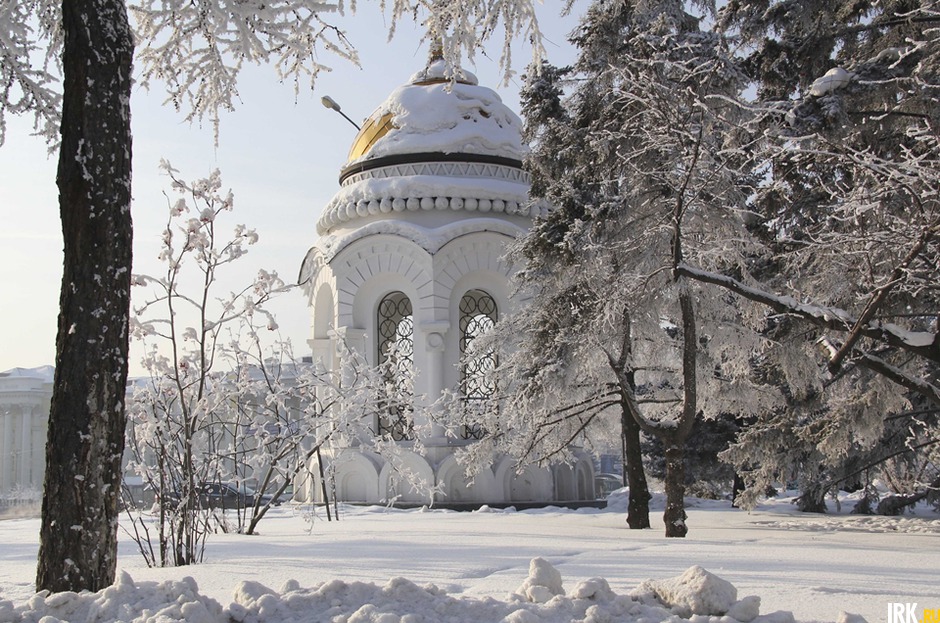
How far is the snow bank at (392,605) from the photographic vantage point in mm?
4066

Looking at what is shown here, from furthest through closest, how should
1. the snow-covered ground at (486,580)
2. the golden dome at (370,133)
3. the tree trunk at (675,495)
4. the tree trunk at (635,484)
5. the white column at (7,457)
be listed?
the white column at (7,457) → the golden dome at (370,133) → the tree trunk at (635,484) → the tree trunk at (675,495) → the snow-covered ground at (486,580)

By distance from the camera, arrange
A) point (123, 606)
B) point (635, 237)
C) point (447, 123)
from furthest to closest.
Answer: point (447, 123)
point (635, 237)
point (123, 606)

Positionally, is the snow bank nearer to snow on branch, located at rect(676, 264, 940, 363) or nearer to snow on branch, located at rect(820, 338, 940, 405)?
snow on branch, located at rect(676, 264, 940, 363)

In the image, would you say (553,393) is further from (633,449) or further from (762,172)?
(762,172)

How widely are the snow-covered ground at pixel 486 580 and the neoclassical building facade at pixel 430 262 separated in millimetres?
8718

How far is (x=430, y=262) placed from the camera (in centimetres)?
1862

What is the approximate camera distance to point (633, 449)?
13117 mm

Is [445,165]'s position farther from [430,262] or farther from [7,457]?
[7,457]

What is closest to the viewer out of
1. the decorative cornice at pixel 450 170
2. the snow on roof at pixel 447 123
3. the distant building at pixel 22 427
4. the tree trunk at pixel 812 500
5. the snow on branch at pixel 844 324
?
the snow on branch at pixel 844 324

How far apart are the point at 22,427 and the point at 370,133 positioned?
3221 centimetres

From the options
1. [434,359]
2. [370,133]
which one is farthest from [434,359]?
[370,133]

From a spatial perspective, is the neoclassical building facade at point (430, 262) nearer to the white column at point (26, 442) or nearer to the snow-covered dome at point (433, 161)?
the snow-covered dome at point (433, 161)

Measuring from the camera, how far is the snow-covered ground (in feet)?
13.7

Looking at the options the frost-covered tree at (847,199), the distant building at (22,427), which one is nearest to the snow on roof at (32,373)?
the distant building at (22,427)
